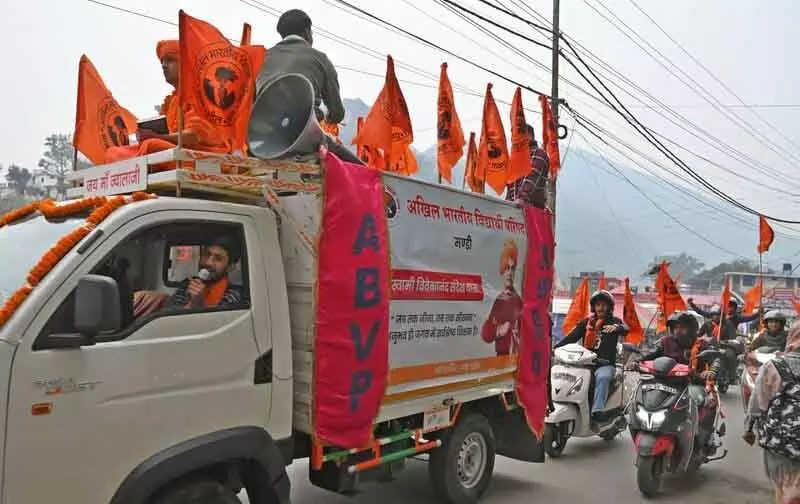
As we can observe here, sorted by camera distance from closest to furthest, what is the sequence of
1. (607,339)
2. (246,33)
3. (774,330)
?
(246,33)
(607,339)
(774,330)

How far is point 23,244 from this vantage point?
3.21 metres

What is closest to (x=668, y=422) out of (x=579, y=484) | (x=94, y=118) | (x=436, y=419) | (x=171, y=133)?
(x=579, y=484)

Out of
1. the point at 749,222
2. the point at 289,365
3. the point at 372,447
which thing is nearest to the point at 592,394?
the point at 372,447

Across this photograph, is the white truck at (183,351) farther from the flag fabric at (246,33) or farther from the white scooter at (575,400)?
the white scooter at (575,400)

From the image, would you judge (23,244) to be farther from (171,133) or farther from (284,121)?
(284,121)

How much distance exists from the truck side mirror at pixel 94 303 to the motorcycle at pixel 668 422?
4753 millimetres

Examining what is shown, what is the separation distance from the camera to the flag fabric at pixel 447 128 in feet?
23.1

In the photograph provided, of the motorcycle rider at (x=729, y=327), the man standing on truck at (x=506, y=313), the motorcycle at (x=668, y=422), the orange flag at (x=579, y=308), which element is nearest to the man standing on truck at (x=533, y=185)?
the man standing on truck at (x=506, y=313)

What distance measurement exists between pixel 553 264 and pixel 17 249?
4343 mm

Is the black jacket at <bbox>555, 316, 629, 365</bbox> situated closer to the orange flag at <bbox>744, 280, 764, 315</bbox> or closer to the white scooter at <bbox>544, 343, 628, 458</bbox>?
the white scooter at <bbox>544, 343, 628, 458</bbox>

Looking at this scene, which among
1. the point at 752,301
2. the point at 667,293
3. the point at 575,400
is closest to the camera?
the point at 575,400

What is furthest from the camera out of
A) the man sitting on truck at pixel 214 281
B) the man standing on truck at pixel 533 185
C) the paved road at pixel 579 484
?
the man standing on truck at pixel 533 185

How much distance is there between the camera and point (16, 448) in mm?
2564

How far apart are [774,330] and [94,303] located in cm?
956
